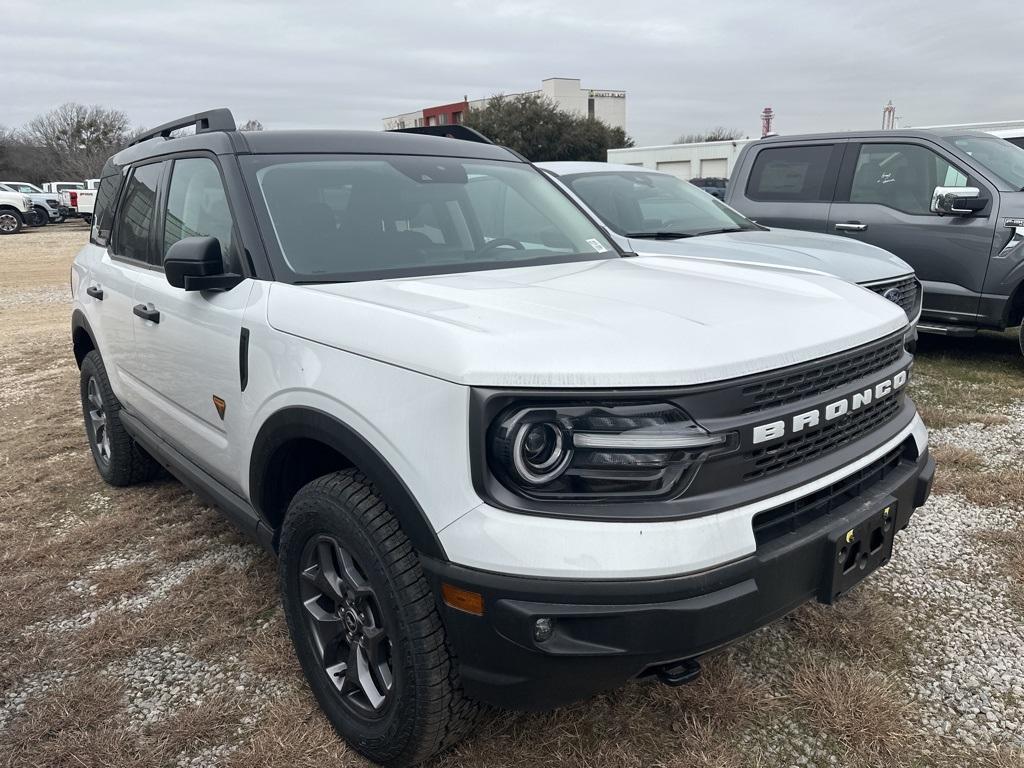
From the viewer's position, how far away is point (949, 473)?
4176 mm

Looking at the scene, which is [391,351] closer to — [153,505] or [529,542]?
[529,542]

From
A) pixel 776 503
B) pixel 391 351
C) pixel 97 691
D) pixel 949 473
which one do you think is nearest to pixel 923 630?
pixel 776 503

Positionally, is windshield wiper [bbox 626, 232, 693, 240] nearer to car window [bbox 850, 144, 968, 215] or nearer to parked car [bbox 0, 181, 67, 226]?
car window [bbox 850, 144, 968, 215]

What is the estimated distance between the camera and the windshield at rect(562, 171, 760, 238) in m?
5.84

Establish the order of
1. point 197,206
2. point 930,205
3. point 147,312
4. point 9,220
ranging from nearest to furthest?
point 197,206, point 147,312, point 930,205, point 9,220

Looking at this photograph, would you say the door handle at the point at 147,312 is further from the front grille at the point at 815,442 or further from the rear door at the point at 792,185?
the rear door at the point at 792,185

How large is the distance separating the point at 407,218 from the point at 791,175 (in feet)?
17.9

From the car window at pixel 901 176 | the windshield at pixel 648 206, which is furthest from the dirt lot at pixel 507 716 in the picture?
the car window at pixel 901 176

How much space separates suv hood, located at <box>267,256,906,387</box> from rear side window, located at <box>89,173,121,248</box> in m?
2.25

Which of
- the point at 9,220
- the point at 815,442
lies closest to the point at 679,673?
the point at 815,442

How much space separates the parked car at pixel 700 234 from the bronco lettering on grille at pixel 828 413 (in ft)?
8.31

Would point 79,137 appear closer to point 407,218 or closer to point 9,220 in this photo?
point 9,220

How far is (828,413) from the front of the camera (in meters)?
2.02

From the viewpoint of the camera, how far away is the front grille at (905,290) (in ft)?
16.1
